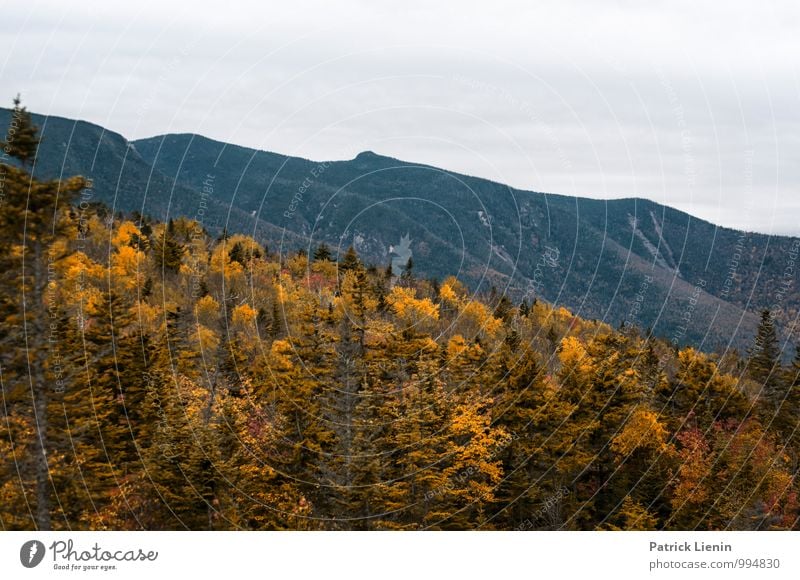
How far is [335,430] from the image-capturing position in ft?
134

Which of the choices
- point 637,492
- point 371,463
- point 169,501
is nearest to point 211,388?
point 169,501

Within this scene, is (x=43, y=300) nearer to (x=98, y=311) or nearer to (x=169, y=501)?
(x=169, y=501)

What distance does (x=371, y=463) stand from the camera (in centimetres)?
3788

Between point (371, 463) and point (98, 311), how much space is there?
31.2 metres

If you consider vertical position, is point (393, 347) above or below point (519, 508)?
above

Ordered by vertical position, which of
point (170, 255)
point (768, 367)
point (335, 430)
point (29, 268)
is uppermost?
point (29, 268)
